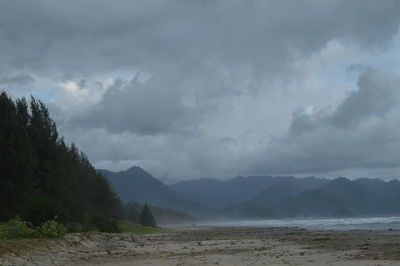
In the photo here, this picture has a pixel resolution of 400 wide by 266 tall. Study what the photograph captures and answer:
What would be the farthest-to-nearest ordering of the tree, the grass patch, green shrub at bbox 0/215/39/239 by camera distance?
the tree < the grass patch < green shrub at bbox 0/215/39/239

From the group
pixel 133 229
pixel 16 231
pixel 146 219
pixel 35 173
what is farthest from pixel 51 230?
pixel 146 219

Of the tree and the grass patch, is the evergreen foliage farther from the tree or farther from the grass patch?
the tree

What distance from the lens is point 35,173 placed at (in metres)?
47.2

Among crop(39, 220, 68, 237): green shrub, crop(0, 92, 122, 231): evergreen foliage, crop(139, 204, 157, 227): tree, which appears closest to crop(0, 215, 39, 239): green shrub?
crop(39, 220, 68, 237): green shrub

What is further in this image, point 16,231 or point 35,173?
point 35,173

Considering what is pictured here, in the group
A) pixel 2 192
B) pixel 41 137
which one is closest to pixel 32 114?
pixel 41 137

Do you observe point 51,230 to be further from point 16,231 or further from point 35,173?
point 35,173

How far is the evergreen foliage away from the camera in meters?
39.7

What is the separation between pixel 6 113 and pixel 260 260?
1134 inches

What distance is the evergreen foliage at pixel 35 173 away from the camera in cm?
3966

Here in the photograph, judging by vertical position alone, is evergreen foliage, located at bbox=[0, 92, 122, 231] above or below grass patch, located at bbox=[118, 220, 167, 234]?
above

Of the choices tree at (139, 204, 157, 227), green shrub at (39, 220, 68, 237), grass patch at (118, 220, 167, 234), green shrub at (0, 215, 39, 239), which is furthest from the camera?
tree at (139, 204, 157, 227)

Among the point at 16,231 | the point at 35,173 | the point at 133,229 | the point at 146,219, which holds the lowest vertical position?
the point at 133,229

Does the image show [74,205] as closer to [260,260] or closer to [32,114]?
[32,114]
